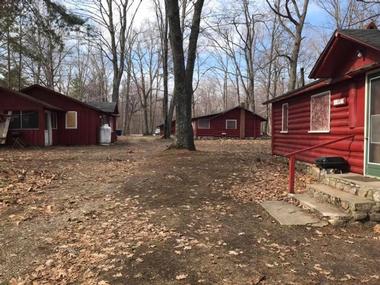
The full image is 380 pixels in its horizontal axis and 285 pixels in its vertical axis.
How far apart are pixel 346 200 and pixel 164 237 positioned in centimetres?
334

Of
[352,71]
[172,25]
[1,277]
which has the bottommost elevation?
[1,277]

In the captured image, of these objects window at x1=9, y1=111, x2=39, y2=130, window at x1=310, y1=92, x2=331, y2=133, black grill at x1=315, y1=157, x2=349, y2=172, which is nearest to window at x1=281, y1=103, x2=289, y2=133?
window at x1=310, y1=92, x2=331, y2=133

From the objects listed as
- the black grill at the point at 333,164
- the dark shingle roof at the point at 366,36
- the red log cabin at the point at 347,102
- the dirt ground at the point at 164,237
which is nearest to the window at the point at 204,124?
the red log cabin at the point at 347,102

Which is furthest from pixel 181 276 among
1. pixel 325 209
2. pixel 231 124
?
pixel 231 124

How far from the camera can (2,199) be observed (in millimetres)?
8070

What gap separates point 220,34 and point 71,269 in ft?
153

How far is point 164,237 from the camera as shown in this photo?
591cm

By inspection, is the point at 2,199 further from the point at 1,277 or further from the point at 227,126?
the point at 227,126

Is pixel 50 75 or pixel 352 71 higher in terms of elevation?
pixel 50 75

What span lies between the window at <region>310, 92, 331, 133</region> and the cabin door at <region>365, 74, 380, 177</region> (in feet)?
8.72

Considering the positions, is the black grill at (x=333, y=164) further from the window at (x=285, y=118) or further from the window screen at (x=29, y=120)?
the window screen at (x=29, y=120)

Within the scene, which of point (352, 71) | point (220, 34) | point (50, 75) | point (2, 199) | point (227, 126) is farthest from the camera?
point (220, 34)

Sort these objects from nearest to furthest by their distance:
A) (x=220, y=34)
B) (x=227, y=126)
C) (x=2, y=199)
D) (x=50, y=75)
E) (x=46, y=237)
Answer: (x=46, y=237)
(x=2, y=199)
(x=227, y=126)
(x=50, y=75)
(x=220, y=34)

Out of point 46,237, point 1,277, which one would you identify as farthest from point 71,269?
point 46,237
